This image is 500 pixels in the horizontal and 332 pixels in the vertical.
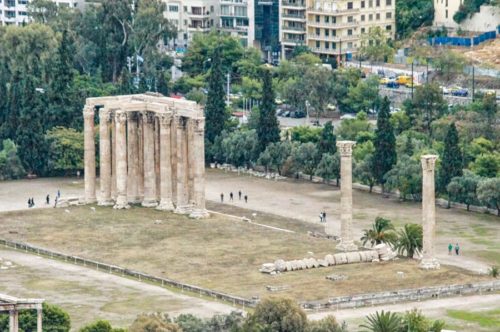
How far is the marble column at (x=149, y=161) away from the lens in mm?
190375

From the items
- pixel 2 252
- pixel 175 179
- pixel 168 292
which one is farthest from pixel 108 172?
pixel 168 292

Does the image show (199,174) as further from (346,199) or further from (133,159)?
(346,199)

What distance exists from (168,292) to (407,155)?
42828mm

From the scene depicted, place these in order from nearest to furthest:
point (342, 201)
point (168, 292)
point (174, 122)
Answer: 1. point (168, 292)
2. point (342, 201)
3. point (174, 122)

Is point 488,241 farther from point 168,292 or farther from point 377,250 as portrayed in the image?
point 168,292

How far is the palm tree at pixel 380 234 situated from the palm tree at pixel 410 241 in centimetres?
73

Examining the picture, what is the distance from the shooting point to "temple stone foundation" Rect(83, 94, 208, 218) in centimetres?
18688

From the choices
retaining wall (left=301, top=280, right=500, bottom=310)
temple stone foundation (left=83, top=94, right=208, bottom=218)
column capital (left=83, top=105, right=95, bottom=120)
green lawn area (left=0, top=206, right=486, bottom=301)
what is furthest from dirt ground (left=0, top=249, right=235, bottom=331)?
column capital (left=83, top=105, right=95, bottom=120)

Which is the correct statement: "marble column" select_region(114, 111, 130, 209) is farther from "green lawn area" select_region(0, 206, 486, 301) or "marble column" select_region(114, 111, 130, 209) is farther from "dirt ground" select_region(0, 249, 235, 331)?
"dirt ground" select_region(0, 249, 235, 331)

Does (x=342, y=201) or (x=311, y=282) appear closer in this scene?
(x=311, y=282)

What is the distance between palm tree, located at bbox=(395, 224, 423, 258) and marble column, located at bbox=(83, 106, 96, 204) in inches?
1219

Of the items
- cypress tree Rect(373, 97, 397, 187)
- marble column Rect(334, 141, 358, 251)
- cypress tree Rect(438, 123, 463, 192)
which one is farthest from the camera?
cypress tree Rect(373, 97, 397, 187)

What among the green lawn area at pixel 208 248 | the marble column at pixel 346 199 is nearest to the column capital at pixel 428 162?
the green lawn area at pixel 208 248

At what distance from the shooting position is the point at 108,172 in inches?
7539
